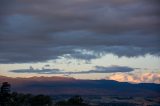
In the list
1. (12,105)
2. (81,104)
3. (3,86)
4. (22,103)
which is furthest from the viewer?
(81,104)

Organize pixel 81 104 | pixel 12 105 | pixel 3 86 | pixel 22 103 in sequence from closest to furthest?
1. pixel 3 86
2. pixel 12 105
3. pixel 22 103
4. pixel 81 104

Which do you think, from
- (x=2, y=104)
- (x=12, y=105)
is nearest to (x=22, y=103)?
(x=12, y=105)

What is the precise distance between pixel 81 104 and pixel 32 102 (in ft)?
51.0

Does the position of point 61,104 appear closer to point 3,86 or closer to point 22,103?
point 22,103

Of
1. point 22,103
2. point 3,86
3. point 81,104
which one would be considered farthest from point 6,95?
point 81,104

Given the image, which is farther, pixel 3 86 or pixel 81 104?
pixel 81 104

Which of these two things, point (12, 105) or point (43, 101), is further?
point (43, 101)

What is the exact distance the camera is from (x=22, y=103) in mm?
155375

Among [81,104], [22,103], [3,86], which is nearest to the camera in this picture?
[3,86]

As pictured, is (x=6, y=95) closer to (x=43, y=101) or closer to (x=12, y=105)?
(x=12, y=105)

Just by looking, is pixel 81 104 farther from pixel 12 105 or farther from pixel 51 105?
pixel 12 105

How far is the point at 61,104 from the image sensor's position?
16912cm

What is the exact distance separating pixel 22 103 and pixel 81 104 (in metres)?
20.4

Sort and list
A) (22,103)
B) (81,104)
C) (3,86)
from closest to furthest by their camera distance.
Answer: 1. (3,86)
2. (22,103)
3. (81,104)
